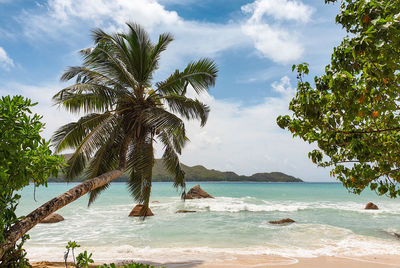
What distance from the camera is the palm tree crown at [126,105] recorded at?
27.6ft

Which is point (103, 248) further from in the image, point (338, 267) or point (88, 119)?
point (338, 267)

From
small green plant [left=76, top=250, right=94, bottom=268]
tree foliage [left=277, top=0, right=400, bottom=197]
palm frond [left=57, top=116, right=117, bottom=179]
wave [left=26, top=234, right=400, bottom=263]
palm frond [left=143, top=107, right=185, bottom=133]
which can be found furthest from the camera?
wave [left=26, top=234, right=400, bottom=263]

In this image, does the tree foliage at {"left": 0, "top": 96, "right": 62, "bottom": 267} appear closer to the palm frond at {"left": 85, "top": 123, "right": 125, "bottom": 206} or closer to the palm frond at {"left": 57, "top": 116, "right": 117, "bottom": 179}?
the palm frond at {"left": 57, "top": 116, "right": 117, "bottom": 179}

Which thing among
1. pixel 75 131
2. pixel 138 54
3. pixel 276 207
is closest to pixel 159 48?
pixel 138 54

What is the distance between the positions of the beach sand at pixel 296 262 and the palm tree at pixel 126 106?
2917 mm

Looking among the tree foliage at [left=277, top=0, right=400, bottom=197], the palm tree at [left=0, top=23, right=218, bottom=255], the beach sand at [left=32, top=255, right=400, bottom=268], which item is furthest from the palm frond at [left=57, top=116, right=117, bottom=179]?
the tree foliage at [left=277, top=0, right=400, bottom=197]

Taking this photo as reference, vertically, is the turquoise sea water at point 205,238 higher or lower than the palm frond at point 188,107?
lower

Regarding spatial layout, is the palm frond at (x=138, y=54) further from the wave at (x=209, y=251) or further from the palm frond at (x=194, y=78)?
the wave at (x=209, y=251)

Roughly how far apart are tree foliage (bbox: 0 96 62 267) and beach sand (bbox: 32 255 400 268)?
5144 millimetres

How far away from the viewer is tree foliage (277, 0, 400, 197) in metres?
2.82

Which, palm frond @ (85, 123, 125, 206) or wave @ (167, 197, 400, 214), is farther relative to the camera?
wave @ (167, 197, 400, 214)

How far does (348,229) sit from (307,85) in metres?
14.9

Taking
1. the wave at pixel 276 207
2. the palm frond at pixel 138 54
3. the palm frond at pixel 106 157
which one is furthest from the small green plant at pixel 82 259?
the wave at pixel 276 207

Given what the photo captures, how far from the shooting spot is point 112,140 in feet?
28.9
